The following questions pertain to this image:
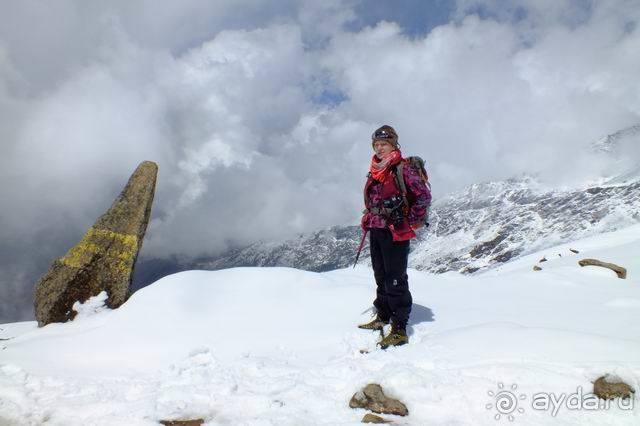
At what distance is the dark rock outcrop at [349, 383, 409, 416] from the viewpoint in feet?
13.9

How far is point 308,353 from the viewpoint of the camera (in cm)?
641

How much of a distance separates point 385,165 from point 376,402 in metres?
3.72

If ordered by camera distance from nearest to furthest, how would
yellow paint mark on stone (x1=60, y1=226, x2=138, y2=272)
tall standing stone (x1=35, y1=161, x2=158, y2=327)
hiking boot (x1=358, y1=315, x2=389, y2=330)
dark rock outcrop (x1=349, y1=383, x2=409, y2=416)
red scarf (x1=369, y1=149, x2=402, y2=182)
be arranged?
1. dark rock outcrop (x1=349, y1=383, x2=409, y2=416)
2. red scarf (x1=369, y1=149, x2=402, y2=182)
3. hiking boot (x1=358, y1=315, x2=389, y2=330)
4. tall standing stone (x1=35, y1=161, x2=158, y2=327)
5. yellow paint mark on stone (x1=60, y1=226, x2=138, y2=272)

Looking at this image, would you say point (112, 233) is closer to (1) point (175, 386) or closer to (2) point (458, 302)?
(1) point (175, 386)

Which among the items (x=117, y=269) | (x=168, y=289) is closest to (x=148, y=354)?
(x=168, y=289)

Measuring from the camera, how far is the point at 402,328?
6.59 m

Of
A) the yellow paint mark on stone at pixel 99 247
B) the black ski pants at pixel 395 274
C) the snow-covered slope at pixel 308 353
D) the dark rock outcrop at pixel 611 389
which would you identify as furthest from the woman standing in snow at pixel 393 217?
the yellow paint mark on stone at pixel 99 247

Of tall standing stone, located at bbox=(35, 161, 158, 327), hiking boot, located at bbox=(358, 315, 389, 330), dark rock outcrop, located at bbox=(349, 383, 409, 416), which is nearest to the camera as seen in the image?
dark rock outcrop, located at bbox=(349, 383, 409, 416)

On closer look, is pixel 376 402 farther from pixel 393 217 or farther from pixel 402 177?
pixel 402 177

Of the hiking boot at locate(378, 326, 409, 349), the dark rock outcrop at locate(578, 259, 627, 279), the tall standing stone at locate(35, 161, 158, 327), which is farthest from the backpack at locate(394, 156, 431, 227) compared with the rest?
the tall standing stone at locate(35, 161, 158, 327)

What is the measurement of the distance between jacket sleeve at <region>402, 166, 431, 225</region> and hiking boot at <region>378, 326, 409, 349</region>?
5.97 ft

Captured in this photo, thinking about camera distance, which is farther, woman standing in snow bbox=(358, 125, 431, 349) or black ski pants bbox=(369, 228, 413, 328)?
black ski pants bbox=(369, 228, 413, 328)

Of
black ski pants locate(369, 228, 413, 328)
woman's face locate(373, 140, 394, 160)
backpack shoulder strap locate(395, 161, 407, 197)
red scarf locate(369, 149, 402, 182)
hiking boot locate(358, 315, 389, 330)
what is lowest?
hiking boot locate(358, 315, 389, 330)

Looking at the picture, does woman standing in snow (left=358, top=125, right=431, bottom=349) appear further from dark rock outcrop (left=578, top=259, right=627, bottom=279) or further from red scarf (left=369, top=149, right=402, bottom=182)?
dark rock outcrop (left=578, top=259, right=627, bottom=279)
